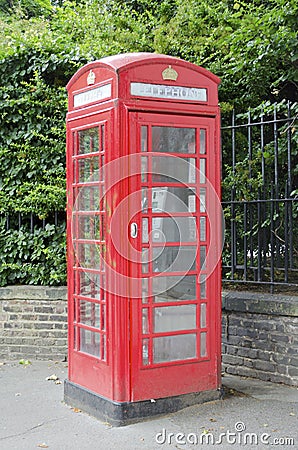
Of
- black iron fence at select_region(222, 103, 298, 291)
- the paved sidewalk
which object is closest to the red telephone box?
the paved sidewalk

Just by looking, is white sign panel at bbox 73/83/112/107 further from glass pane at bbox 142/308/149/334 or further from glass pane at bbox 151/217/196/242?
glass pane at bbox 142/308/149/334

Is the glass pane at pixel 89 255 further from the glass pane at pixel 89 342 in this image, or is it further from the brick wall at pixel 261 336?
the brick wall at pixel 261 336

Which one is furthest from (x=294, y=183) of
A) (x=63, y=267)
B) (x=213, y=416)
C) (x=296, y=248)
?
(x=213, y=416)

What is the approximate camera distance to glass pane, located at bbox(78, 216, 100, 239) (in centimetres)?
534

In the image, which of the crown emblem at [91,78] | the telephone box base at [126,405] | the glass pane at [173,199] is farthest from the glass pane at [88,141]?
the telephone box base at [126,405]

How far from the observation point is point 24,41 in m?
7.82

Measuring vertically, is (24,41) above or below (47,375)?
above

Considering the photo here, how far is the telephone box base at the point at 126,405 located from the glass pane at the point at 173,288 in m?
0.80

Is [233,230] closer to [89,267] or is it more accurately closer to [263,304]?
[263,304]

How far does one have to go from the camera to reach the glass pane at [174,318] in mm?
5219

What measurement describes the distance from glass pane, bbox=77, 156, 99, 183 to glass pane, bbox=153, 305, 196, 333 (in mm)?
1201

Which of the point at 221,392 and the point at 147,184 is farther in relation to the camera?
the point at 221,392

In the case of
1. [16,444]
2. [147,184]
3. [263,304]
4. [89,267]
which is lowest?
[16,444]

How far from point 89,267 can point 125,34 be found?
4448 mm
